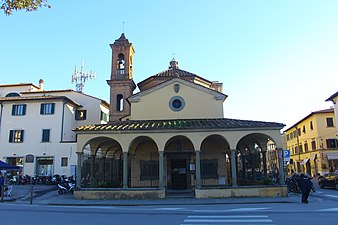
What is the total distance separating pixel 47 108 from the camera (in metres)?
29.8

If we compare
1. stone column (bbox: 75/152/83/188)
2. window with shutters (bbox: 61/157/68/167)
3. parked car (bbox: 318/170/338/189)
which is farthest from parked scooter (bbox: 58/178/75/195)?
parked car (bbox: 318/170/338/189)

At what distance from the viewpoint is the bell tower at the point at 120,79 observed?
27359mm

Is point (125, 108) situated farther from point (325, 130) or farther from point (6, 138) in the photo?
point (325, 130)

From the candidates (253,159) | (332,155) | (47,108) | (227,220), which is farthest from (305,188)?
(332,155)

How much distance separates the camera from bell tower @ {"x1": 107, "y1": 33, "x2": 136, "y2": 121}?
27359mm

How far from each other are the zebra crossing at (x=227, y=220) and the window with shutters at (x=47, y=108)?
2354 cm

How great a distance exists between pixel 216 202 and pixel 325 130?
99.5 feet

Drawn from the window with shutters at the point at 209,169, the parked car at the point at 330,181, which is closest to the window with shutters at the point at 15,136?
the window with shutters at the point at 209,169

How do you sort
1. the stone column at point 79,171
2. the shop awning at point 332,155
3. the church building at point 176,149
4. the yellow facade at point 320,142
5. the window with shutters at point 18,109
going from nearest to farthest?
the church building at point 176,149, the stone column at point 79,171, the window with shutters at point 18,109, the shop awning at point 332,155, the yellow facade at point 320,142

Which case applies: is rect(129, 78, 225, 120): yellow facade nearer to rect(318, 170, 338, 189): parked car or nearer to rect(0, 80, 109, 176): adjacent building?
rect(318, 170, 338, 189): parked car

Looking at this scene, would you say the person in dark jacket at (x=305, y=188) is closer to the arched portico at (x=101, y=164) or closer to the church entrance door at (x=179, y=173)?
the church entrance door at (x=179, y=173)

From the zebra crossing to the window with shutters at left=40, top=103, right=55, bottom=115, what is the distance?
23.5 meters

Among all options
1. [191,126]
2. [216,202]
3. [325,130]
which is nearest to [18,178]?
[191,126]

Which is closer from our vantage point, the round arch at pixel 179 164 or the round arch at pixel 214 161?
the round arch at pixel 214 161
